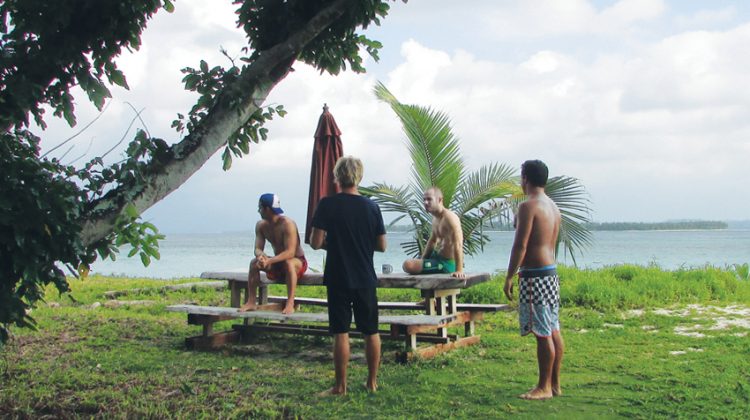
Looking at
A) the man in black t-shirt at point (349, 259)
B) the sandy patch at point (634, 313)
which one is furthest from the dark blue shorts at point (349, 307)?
the sandy patch at point (634, 313)

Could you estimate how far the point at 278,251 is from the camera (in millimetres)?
7898

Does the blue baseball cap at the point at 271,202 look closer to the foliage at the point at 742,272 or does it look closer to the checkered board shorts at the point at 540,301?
the checkered board shorts at the point at 540,301

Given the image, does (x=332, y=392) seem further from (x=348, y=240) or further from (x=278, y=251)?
(x=278, y=251)

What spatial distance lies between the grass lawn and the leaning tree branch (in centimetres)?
151

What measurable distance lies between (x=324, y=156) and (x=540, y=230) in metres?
3.98

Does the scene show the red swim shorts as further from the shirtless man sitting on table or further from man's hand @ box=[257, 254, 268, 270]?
the shirtless man sitting on table

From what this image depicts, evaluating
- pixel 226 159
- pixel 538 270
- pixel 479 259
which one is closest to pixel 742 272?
pixel 538 270

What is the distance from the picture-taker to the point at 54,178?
4.86 meters

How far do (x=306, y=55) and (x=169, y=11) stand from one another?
1154 millimetres

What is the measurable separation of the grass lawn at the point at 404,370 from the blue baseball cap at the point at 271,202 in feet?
5.11

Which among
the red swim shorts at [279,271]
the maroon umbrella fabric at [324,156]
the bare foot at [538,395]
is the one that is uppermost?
the maroon umbrella fabric at [324,156]

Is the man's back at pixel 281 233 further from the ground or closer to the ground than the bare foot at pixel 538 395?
further from the ground

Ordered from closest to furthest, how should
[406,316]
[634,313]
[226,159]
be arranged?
1. [226,159]
2. [406,316]
3. [634,313]

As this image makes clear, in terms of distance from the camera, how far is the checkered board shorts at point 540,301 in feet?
17.6
